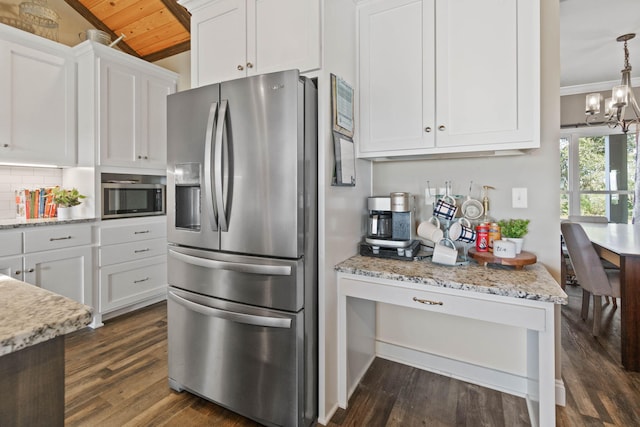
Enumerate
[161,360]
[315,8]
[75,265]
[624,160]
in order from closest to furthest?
1. [315,8]
2. [161,360]
3. [75,265]
4. [624,160]

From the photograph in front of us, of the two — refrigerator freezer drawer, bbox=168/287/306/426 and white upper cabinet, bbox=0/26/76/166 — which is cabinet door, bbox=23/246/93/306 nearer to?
white upper cabinet, bbox=0/26/76/166

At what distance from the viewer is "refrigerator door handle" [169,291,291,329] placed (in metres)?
1.55

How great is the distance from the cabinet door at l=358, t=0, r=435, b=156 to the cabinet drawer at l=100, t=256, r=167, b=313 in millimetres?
2502

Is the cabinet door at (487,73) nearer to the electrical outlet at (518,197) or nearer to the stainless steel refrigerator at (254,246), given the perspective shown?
the electrical outlet at (518,197)

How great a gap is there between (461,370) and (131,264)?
295 cm

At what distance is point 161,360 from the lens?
2.30 meters

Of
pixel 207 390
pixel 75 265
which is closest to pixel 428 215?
pixel 207 390

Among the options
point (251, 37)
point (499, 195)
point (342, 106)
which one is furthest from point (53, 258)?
point (499, 195)

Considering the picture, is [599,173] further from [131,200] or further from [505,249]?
[131,200]

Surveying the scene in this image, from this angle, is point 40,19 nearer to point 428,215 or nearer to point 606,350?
point 428,215

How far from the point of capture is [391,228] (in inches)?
79.7

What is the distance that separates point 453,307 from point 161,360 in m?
2.02

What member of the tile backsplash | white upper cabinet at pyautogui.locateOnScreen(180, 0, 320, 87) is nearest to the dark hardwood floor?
the tile backsplash

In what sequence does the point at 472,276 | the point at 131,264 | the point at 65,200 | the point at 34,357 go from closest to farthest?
the point at 34,357 → the point at 472,276 → the point at 65,200 → the point at 131,264
